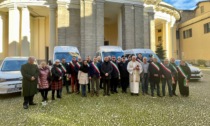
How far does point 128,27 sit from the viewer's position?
2344cm

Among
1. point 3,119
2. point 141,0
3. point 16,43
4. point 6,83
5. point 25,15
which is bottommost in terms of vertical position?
point 3,119

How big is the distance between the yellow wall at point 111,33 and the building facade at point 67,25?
236 inches

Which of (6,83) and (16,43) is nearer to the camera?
(6,83)

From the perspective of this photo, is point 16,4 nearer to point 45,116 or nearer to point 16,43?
point 16,43

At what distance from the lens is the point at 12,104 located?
7871mm

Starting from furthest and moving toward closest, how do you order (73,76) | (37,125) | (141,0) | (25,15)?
1. (141,0)
2. (25,15)
3. (73,76)
4. (37,125)

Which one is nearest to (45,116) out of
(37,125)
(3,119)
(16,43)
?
(37,125)

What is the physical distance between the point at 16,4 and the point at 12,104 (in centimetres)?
1797

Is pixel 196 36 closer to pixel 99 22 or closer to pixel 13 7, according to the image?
pixel 99 22

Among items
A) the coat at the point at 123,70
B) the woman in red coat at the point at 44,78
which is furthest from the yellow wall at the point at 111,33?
the woman in red coat at the point at 44,78

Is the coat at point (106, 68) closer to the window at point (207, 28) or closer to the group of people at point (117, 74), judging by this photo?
the group of people at point (117, 74)

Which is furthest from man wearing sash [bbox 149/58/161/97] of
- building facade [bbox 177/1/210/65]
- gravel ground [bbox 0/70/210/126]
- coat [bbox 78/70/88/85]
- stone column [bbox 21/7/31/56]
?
building facade [bbox 177/1/210/65]

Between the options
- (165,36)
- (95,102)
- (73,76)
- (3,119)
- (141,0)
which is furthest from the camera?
(165,36)

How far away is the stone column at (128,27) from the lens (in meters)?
23.3
